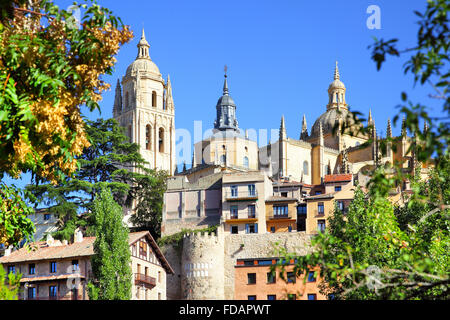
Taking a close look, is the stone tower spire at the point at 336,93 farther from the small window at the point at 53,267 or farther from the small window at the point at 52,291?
the small window at the point at 52,291

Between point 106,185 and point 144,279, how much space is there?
14442mm

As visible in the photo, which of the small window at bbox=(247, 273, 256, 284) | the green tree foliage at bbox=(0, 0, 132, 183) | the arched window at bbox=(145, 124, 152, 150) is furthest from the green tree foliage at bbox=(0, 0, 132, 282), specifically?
the arched window at bbox=(145, 124, 152, 150)

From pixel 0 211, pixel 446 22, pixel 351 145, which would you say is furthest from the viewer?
pixel 351 145

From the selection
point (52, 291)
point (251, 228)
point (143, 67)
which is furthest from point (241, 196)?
point (143, 67)

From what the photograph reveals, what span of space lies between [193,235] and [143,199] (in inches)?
445

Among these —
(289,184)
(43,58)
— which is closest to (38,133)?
(43,58)

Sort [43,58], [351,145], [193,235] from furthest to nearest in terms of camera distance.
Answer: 1. [351,145]
2. [193,235]
3. [43,58]

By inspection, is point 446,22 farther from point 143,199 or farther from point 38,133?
point 143,199

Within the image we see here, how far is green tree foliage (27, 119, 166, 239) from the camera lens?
208 ft

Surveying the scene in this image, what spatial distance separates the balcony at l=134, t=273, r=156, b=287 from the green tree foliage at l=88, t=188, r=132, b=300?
17.3 ft

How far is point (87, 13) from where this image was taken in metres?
14.4

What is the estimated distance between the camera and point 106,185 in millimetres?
66250
